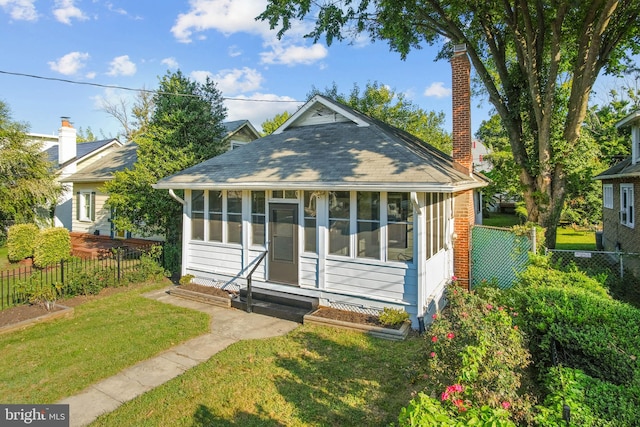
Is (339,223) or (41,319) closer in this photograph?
(41,319)

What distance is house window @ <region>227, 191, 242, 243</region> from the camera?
32.3ft

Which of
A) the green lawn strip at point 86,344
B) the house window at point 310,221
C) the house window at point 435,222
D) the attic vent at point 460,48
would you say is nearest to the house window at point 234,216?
the house window at point 310,221

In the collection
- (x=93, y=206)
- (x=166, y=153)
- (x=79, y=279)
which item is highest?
(x=166, y=153)

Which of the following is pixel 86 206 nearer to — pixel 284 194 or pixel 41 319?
pixel 41 319

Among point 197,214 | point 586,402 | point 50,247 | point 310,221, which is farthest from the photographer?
point 50,247

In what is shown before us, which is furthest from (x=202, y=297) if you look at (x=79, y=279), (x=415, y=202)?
(x=415, y=202)

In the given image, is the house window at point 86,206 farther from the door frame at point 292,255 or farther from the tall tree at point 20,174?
the door frame at point 292,255

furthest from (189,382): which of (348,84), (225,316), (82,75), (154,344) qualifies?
(348,84)

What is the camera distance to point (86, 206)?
2016 centimetres

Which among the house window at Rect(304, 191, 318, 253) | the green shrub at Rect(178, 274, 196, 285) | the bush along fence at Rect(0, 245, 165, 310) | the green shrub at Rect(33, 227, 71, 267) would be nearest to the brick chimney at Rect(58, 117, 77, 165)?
the green shrub at Rect(33, 227, 71, 267)

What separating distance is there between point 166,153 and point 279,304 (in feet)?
25.7

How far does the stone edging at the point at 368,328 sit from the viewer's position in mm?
6992

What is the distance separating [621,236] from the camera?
1388 centimetres

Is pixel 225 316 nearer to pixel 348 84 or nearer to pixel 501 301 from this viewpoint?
pixel 501 301
